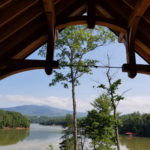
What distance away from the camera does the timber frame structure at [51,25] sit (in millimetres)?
2469

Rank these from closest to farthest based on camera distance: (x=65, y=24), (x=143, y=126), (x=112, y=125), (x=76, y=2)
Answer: (x=65, y=24)
(x=76, y=2)
(x=112, y=125)
(x=143, y=126)

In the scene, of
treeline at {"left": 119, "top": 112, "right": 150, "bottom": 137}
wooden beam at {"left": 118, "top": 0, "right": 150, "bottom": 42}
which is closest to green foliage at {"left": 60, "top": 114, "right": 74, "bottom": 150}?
wooden beam at {"left": 118, "top": 0, "right": 150, "bottom": 42}

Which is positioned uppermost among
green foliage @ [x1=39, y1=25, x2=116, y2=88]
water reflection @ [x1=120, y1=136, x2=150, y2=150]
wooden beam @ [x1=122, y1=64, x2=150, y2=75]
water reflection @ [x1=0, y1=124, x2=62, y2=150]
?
green foliage @ [x1=39, y1=25, x2=116, y2=88]

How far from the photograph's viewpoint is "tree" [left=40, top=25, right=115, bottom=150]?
28.9 feet

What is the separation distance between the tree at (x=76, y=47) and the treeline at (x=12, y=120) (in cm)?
3709

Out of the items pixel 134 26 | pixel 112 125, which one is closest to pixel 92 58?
pixel 112 125

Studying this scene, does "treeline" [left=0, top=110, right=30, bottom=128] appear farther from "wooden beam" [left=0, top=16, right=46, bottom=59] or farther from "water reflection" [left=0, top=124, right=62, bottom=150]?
"wooden beam" [left=0, top=16, right=46, bottom=59]

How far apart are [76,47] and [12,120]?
132 feet

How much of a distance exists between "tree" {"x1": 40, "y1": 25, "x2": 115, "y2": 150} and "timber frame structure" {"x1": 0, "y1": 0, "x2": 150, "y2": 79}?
5.44 meters

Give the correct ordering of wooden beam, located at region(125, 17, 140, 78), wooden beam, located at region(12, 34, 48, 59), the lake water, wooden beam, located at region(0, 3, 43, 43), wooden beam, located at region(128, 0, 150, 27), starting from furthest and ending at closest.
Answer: the lake water < wooden beam, located at region(12, 34, 48, 59) < wooden beam, located at region(125, 17, 140, 78) < wooden beam, located at region(0, 3, 43, 43) < wooden beam, located at region(128, 0, 150, 27)

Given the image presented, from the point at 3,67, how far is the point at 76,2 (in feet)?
6.13

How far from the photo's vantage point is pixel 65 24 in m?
2.95

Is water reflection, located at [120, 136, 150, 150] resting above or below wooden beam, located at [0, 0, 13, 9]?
below

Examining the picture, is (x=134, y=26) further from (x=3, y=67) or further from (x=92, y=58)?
(x=92, y=58)
